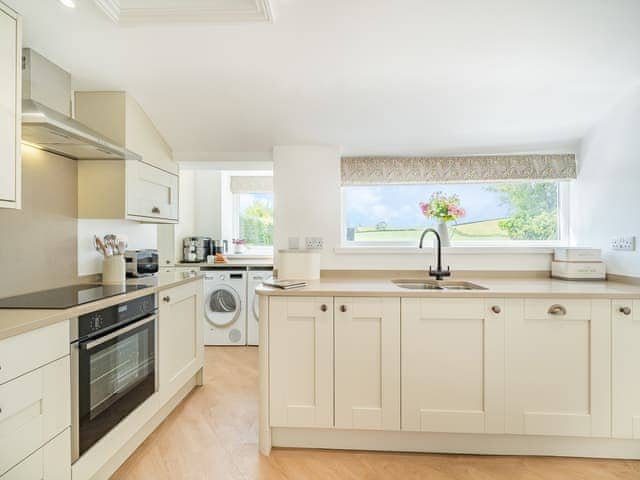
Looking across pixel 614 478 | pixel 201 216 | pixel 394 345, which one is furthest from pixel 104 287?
pixel 614 478

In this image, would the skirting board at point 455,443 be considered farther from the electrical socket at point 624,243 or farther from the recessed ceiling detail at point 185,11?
the recessed ceiling detail at point 185,11

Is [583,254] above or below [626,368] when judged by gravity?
above

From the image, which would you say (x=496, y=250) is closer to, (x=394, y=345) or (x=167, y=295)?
(x=394, y=345)

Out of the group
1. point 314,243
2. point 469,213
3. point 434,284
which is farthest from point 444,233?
point 314,243

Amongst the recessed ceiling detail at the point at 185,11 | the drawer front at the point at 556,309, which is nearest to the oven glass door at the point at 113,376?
the recessed ceiling detail at the point at 185,11

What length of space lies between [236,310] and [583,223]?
126 inches

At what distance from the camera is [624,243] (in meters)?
2.23

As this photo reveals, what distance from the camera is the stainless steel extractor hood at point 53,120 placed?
152 cm

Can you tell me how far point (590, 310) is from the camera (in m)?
1.87

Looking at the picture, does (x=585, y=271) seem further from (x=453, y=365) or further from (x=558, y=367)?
(x=453, y=365)

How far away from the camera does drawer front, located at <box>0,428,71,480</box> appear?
121cm

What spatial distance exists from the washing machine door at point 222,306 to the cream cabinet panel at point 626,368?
3.09 metres

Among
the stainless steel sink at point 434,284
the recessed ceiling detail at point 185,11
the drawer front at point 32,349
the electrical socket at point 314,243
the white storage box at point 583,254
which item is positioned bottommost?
the drawer front at point 32,349

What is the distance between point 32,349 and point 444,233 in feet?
8.17
